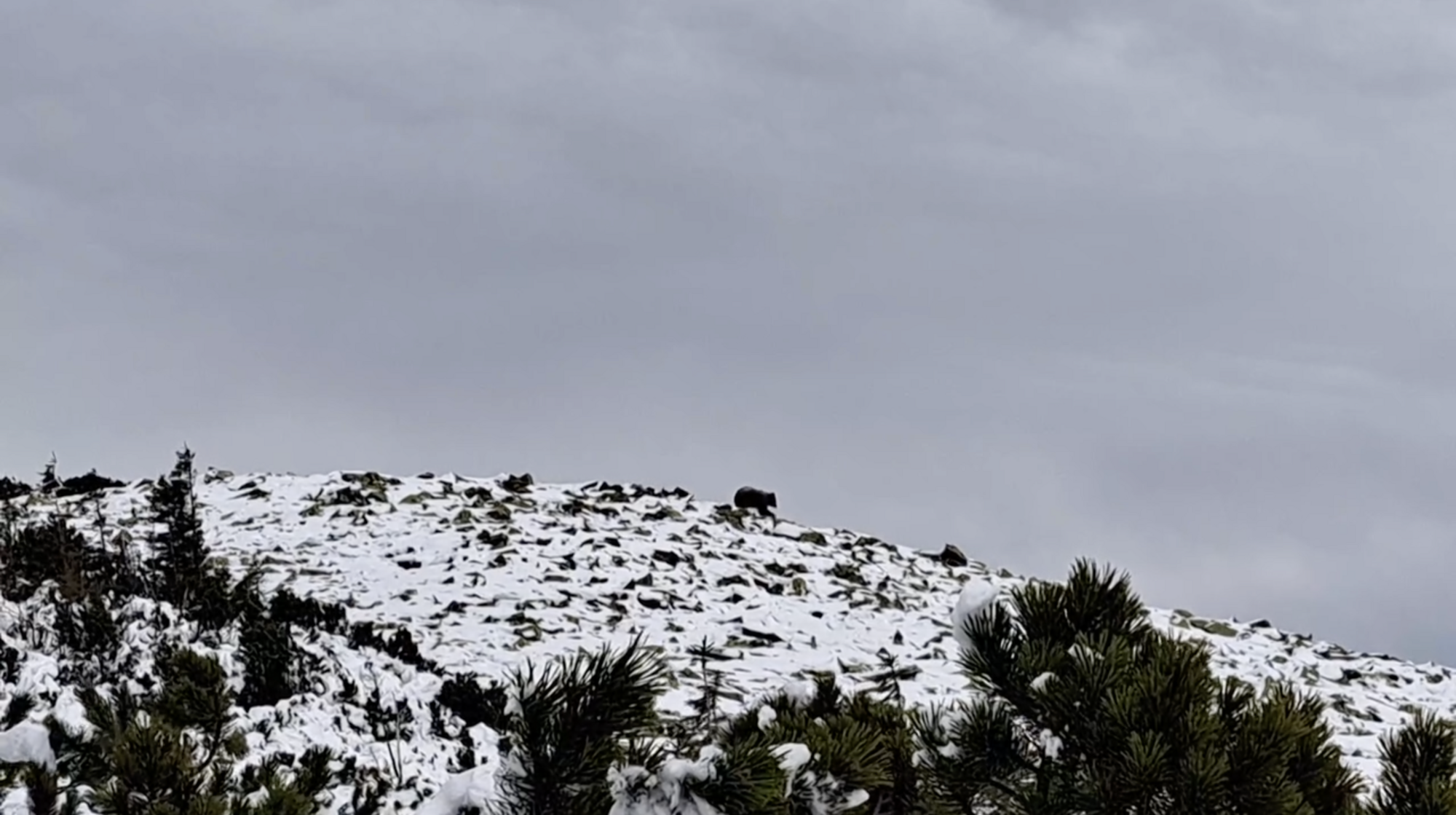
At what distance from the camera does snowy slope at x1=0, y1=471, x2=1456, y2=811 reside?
13453 millimetres

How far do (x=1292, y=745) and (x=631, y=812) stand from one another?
1719mm

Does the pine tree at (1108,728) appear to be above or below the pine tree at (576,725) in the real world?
above

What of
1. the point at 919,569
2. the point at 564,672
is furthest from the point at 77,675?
the point at 919,569

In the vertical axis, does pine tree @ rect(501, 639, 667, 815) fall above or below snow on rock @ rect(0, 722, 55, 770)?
above

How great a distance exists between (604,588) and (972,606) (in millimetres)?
13037

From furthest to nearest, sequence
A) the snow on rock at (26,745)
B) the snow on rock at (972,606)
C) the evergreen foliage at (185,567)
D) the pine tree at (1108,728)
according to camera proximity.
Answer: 1. the evergreen foliage at (185,567)
2. the snow on rock at (972,606)
3. the snow on rock at (26,745)
4. the pine tree at (1108,728)

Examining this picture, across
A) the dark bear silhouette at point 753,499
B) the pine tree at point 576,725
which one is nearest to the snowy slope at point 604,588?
the dark bear silhouette at point 753,499

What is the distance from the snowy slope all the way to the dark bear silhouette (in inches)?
36.1

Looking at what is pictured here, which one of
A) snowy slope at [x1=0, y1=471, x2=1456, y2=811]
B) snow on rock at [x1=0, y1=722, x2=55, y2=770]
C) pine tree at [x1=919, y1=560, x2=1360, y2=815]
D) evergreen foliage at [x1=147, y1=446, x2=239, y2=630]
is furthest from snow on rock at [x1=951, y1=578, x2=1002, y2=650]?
evergreen foliage at [x1=147, y1=446, x2=239, y2=630]

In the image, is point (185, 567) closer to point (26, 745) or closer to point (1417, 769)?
point (26, 745)

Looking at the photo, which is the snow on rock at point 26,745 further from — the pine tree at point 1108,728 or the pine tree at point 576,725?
the pine tree at point 1108,728

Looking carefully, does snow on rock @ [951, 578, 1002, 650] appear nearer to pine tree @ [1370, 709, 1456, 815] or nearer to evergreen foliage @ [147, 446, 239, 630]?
pine tree @ [1370, 709, 1456, 815]

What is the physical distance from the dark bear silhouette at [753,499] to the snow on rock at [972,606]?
62.4ft

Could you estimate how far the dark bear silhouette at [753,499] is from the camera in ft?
73.8
